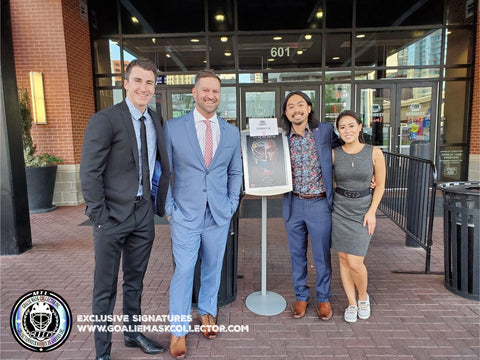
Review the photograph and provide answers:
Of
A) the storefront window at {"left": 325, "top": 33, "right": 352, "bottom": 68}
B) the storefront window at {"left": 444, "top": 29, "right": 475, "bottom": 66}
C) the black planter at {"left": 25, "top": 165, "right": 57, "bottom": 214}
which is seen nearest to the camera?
the black planter at {"left": 25, "top": 165, "right": 57, "bottom": 214}

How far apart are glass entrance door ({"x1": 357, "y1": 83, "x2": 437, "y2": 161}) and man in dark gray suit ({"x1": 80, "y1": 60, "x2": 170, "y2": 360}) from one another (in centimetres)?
778

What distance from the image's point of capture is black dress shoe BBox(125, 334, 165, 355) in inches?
107

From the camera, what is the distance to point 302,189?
121 inches

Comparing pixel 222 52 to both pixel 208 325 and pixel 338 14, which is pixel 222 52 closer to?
pixel 338 14

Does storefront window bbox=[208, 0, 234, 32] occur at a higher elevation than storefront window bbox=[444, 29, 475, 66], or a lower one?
higher

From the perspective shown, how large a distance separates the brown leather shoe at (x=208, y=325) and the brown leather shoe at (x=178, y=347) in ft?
0.80

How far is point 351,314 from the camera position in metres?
3.15

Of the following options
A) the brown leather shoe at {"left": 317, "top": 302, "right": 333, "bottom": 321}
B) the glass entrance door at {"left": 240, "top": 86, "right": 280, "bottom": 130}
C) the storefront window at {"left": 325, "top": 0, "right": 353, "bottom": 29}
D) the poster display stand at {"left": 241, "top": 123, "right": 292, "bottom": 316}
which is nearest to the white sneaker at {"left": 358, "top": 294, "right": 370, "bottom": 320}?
the brown leather shoe at {"left": 317, "top": 302, "right": 333, "bottom": 321}

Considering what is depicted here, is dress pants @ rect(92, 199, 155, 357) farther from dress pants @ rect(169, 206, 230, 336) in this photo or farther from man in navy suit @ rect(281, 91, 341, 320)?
man in navy suit @ rect(281, 91, 341, 320)

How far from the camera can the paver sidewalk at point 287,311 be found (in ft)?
9.04

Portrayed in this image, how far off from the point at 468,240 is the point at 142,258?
308 centimetres

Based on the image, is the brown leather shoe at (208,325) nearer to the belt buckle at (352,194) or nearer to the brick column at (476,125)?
the belt buckle at (352,194)

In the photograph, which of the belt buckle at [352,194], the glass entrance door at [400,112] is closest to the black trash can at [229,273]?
the belt buckle at [352,194]

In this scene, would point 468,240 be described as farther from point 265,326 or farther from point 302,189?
point 265,326
